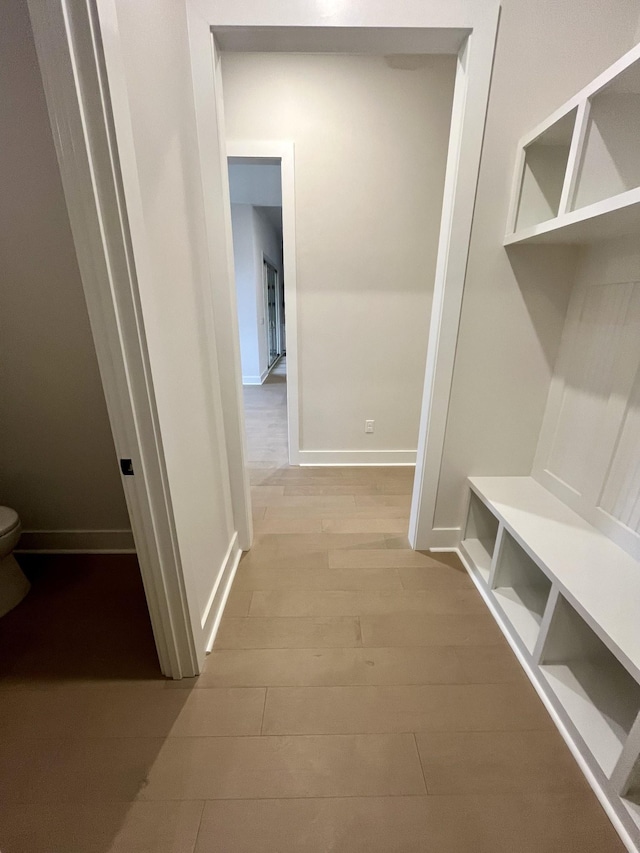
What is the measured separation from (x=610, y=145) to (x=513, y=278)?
484 mm

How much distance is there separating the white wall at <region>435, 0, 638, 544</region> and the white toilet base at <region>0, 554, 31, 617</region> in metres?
2.07

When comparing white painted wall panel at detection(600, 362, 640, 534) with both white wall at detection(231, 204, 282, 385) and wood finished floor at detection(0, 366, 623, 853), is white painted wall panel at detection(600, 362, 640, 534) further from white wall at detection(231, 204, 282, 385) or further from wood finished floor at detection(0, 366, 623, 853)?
white wall at detection(231, 204, 282, 385)

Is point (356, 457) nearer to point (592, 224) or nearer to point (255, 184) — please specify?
point (592, 224)

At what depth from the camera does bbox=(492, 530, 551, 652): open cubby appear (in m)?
1.47

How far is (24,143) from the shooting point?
1.33 metres

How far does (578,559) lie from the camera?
1249 millimetres

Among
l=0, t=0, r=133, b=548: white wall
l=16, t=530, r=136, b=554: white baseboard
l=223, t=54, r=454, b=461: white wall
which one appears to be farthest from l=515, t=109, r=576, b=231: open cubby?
l=16, t=530, r=136, b=554: white baseboard

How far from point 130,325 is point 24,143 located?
1147mm

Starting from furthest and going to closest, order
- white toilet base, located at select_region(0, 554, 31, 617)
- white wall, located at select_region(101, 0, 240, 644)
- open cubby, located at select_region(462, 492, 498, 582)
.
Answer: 1. open cubby, located at select_region(462, 492, 498, 582)
2. white toilet base, located at select_region(0, 554, 31, 617)
3. white wall, located at select_region(101, 0, 240, 644)

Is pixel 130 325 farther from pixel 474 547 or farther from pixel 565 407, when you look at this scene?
pixel 474 547

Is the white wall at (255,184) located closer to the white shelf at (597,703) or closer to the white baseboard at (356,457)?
the white baseboard at (356,457)

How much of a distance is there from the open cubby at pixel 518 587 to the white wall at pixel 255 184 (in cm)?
377

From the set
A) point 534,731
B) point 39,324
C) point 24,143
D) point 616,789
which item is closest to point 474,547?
point 534,731

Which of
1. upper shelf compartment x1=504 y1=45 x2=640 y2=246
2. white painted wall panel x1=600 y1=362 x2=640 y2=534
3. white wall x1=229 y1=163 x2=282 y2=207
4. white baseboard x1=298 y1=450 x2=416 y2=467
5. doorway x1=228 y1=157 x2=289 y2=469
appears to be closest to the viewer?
upper shelf compartment x1=504 y1=45 x2=640 y2=246
